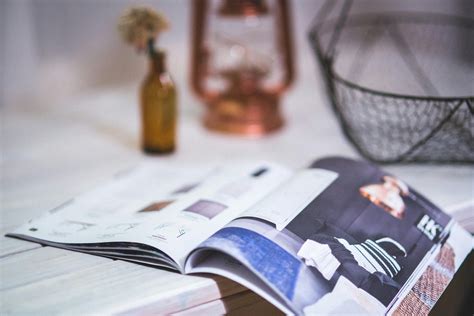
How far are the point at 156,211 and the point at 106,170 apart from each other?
20cm

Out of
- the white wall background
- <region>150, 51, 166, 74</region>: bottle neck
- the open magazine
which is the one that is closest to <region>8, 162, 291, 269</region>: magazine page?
the open magazine

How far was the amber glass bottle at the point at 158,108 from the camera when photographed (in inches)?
34.2

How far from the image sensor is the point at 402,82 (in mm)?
1016

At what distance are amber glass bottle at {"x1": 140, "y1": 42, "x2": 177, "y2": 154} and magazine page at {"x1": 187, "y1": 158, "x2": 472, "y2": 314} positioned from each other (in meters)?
0.27

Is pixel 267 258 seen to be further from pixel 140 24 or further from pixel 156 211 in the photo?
pixel 140 24

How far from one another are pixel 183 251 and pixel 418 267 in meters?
0.25

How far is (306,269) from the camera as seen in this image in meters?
0.54

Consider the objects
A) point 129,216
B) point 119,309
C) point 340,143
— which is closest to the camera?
point 119,309

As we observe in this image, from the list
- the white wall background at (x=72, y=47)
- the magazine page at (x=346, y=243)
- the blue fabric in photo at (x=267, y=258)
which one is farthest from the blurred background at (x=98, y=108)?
the blue fabric in photo at (x=267, y=258)

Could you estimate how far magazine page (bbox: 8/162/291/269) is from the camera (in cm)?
60

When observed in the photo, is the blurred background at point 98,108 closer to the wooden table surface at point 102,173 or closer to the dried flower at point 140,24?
the wooden table surface at point 102,173

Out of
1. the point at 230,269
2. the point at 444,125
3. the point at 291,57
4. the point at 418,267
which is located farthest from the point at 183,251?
the point at 291,57

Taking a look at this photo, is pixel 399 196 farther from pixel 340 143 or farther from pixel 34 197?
pixel 34 197

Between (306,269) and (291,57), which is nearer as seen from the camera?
(306,269)
